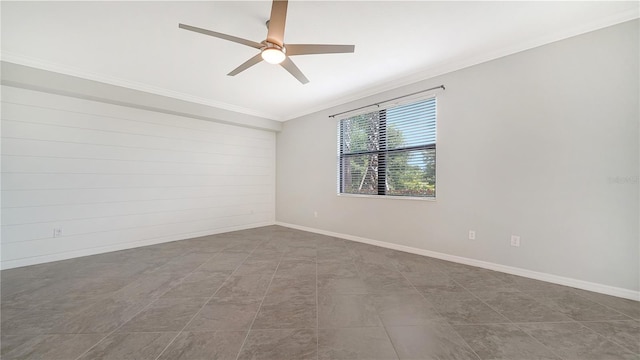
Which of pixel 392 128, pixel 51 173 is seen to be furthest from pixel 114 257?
pixel 392 128

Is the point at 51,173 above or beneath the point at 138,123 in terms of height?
beneath

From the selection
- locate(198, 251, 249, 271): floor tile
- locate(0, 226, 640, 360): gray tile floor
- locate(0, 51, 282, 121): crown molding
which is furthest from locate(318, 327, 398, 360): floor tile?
locate(0, 51, 282, 121): crown molding

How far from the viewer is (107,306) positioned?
1915 mm

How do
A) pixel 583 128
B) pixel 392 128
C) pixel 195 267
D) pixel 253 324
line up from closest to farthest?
pixel 253 324
pixel 583 128
pixel 195 267
pixel 392 128

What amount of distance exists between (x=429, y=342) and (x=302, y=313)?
95cm

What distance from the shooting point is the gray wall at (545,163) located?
6.68ft

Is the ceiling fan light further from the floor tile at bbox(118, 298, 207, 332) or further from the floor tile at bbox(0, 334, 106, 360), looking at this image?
the floor tile at bbox(0, 334, 106, 360)

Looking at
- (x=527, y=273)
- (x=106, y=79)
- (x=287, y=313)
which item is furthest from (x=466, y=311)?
(x=106, y=79)

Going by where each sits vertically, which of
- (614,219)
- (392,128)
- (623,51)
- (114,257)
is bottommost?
(114,257)

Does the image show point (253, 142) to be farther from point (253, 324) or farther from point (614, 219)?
point (614, 219)

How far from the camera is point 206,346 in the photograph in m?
1.45

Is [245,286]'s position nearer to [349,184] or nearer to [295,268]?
[295,268]

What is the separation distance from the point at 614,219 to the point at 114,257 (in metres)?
5.91

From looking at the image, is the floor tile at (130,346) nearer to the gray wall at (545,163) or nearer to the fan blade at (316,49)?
the fan blade at (316,49)
